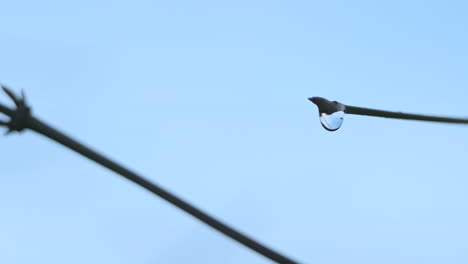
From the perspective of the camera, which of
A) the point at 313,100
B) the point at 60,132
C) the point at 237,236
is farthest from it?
the point at 313,100

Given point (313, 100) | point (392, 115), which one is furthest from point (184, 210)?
point (392, 115)

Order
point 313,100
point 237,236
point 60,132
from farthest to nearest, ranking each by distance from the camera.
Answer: point 313,100 → point 237,236 → point 60,132

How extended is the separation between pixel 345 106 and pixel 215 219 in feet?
8.93

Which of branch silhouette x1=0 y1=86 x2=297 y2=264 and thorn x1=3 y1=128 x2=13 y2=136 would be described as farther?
thorn x1=3 y1=128 x2=13 y2=136

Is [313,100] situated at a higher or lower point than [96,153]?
higher

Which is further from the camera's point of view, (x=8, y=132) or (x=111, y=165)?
(x=8, y=132)

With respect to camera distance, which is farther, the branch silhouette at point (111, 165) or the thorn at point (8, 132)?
the thorn at point (8, 132)

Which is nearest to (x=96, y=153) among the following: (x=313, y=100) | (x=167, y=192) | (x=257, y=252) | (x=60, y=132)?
(x=60, y=132)

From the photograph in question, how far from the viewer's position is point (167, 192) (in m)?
4.09

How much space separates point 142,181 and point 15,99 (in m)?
1.03

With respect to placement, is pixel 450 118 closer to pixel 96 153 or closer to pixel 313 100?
pixel 313 100

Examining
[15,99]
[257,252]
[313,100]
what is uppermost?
[313,100]

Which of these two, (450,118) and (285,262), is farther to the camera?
(450,118)

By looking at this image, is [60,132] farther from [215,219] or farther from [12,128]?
[215,219]
